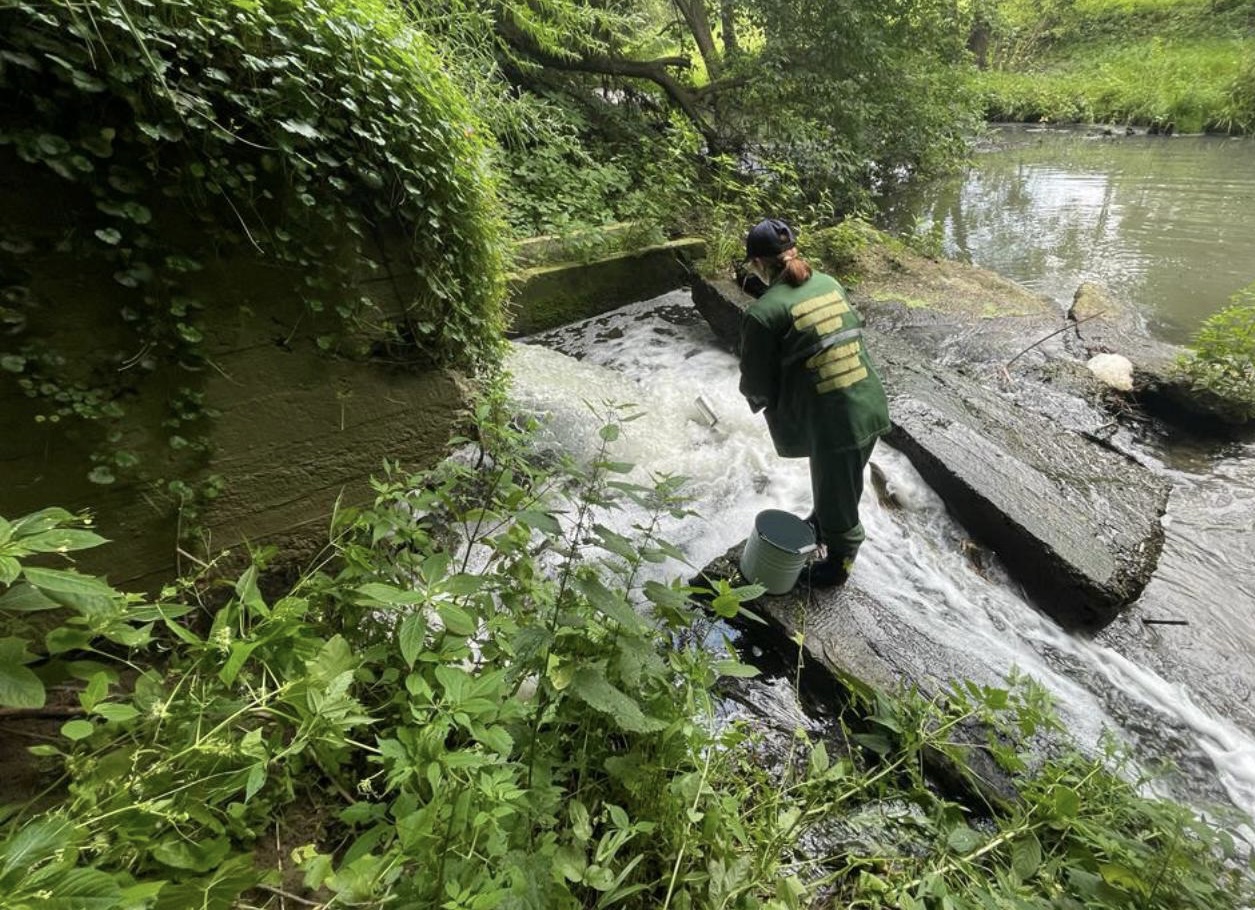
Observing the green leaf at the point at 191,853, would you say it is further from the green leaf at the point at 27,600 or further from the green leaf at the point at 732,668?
the green leaf at the point at 732,668

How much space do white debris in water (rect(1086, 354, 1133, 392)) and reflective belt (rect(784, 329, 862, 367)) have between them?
3.67 m

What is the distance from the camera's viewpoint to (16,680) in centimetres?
108

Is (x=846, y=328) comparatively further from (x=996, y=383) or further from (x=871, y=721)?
(x=996, y=383)

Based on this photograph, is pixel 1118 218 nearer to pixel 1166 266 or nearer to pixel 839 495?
pixel 1166 266

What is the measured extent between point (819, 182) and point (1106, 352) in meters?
5.21

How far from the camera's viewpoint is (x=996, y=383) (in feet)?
16.5

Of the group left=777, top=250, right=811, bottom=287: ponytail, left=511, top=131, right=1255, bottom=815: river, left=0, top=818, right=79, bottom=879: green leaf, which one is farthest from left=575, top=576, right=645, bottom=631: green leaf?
left=511, top=131, right=1255, bottom=815: river

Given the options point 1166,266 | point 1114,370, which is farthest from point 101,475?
point 1166,266

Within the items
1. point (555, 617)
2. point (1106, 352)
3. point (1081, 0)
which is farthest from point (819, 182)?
point (1081, 0)

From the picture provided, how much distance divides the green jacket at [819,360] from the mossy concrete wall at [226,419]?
166 centimetres

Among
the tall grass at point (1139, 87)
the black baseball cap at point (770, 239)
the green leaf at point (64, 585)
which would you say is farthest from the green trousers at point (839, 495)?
the tall grass at point (1139, 87)

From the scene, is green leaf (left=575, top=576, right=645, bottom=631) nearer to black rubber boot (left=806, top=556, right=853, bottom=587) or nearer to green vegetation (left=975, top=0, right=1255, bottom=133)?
black rubber boot (left=806, top=556, right=853, bottom=587)

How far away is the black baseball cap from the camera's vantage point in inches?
108

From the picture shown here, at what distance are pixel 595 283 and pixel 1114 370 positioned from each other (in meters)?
4.86
